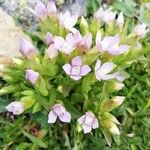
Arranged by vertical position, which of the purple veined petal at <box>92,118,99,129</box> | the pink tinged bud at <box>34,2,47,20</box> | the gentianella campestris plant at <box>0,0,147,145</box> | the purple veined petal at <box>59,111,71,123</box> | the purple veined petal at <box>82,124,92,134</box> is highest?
the pink tinged bud at <box>34,2,47,20</box>

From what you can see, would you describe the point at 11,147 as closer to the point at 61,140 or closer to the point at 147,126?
the point at 61,140

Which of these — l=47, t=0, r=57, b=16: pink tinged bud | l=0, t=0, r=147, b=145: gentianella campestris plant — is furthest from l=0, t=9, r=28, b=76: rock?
l=47, t=0, r=57, b=16: pink tinged bud

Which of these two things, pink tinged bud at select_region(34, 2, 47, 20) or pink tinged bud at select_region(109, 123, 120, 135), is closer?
pink tinged bud at select_region(109, 123, 120, 135)

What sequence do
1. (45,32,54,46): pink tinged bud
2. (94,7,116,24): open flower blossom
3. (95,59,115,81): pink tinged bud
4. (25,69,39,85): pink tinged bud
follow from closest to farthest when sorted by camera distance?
(25,69,39,85): pink tinged bud → (95,59,115,81): pink tinged bud → (45,32,54,46): pink tinged bud → (94,7,116,24): open flower blossom

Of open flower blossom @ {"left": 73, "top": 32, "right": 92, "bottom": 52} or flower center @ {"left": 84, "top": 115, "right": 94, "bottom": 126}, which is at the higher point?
open flower blossom @ {"left": 73, "top": 32, "right": 92, "bottom": 52}

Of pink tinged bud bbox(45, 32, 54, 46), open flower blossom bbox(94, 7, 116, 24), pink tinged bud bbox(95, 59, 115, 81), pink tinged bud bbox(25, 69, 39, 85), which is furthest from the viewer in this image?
open flower blossom bbox(94, 7, 116, 24)

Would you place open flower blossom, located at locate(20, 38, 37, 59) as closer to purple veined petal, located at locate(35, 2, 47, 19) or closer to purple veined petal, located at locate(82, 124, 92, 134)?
purple veined petal, located at locate(35, 2, 47, 19)
